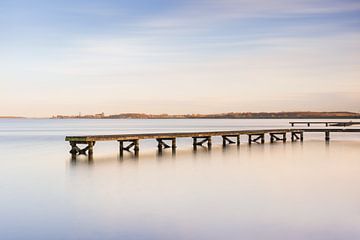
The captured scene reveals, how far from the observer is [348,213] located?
49.2 feet

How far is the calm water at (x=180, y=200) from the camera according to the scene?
13.0 m

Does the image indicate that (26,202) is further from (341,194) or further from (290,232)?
(341,194)

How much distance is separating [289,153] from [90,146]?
13.2 meters

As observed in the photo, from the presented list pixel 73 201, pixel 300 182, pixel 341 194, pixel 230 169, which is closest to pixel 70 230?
pixel 73 201

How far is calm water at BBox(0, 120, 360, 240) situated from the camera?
13000mm

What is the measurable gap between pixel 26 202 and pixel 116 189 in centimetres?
348

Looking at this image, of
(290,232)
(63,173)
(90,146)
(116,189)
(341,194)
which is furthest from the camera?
(90,146)

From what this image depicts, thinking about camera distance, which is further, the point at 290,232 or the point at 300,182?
the point at 300,182

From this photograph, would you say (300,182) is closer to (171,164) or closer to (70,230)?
(171,164)

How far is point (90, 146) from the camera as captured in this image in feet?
105

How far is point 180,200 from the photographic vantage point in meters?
17.3

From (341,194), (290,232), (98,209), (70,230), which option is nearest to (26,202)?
(98,209)

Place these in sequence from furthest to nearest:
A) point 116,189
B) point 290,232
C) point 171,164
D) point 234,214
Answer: point 171,164
point 116,189
point 234,214
point 290,232

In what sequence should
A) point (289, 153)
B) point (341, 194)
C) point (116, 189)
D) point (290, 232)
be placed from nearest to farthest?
point (290, 232) < point (341, 194) < point (116, 189) < point (289, 153)
